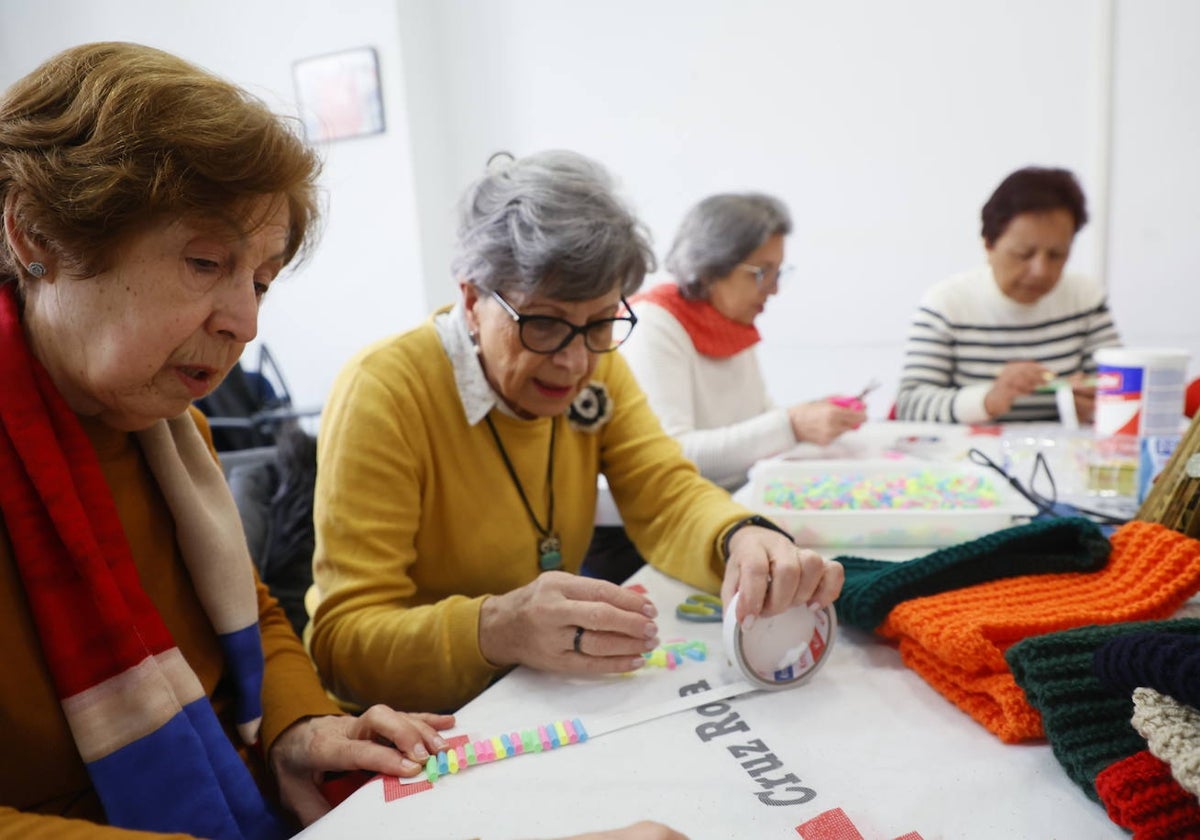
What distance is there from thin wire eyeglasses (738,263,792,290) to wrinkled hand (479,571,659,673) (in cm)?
155

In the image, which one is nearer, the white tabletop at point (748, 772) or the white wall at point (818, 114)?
the white tabletop at point (748, 772)

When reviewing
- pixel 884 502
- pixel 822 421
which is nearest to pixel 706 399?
pixel 822 421

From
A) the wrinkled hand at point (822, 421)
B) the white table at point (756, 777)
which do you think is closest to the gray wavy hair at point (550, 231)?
the white table at point (756, 777)

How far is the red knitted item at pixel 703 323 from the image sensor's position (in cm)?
234

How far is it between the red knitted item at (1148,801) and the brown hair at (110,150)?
0.94 m

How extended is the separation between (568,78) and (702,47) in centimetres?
74

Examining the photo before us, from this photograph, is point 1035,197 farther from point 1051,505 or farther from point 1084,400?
point 1051,505

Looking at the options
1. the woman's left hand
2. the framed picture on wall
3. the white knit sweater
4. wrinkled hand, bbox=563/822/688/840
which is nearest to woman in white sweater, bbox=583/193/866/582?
the white knit sweater

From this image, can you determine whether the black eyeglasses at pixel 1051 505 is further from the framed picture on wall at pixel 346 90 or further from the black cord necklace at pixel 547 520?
the framed picture on wall at pixel 346 90

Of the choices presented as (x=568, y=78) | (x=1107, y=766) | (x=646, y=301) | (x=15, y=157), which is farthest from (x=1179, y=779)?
(x=568, y=78)

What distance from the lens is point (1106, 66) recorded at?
343 centimetres

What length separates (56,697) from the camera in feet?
2.60

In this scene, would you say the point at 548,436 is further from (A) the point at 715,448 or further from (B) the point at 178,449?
(A) the point at 715,448

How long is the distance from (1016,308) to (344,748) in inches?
102
